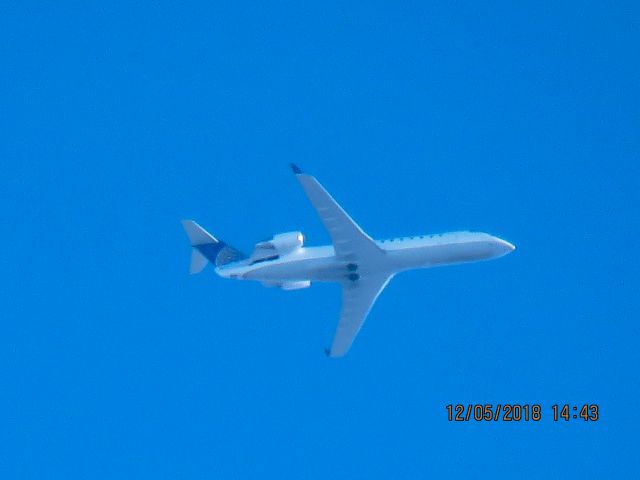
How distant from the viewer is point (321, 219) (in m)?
44.7

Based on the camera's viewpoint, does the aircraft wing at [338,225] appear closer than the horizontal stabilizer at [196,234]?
Yes

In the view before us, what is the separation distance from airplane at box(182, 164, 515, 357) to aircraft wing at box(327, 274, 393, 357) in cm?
7

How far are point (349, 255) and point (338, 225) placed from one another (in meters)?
2.19

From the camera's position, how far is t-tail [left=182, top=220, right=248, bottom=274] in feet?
170

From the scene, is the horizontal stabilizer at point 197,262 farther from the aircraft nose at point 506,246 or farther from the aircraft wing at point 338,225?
the aircraft nose at point 506,246

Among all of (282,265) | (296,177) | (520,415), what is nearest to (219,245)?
(282,265)

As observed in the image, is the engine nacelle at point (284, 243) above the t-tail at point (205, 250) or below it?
below

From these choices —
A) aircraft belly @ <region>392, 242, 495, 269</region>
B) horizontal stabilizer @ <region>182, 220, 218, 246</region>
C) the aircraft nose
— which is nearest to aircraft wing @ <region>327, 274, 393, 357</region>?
aircraft belly @ <region>392, 242, 495, 269</region>

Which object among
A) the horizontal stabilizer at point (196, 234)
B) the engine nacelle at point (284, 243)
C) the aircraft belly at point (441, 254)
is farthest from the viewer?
the horizontal stabilizer at point (196, 234)

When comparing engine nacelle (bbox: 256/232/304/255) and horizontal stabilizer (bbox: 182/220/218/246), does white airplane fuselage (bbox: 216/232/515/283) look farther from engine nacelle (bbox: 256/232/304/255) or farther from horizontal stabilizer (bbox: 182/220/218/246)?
horizontal stabilizer (bbox: 182/220/218/246)

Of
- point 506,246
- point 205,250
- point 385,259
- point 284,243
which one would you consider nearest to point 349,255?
point 385,259

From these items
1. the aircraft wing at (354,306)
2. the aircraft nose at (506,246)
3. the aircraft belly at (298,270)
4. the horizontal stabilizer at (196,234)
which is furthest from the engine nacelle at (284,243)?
the aircraft nose at (506,246)

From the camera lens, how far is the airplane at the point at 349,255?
45281 millimetres

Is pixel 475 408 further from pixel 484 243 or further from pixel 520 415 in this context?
pixel 484 243
